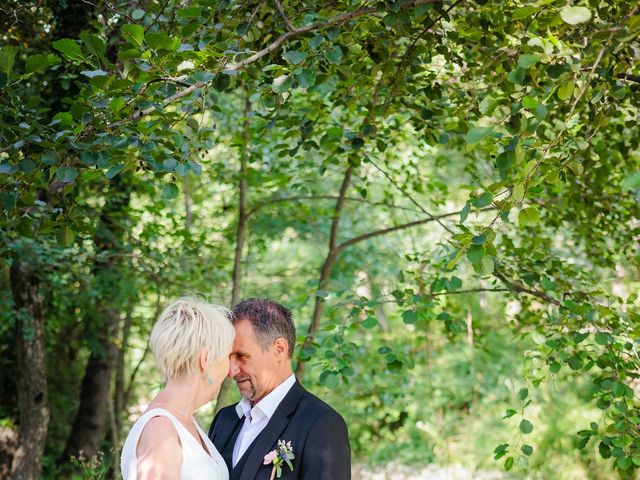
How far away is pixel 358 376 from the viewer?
29.4ft

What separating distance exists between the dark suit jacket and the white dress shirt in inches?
1.4

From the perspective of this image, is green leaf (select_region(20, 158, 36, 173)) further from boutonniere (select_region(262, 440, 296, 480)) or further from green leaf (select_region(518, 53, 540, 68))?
green leaf (select_region(518, 53, 540, 68))

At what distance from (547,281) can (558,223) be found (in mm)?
1425

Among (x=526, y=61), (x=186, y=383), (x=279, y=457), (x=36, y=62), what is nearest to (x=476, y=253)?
(x=526, y=61)

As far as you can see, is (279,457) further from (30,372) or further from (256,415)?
(30,372)

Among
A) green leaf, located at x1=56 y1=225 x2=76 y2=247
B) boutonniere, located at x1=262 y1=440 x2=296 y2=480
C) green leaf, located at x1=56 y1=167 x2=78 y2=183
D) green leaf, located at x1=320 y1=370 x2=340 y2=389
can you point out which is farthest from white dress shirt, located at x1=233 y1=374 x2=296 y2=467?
green leaf, located at x1=56 y1=167 x2=78 y2=183

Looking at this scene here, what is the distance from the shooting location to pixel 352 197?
670cm

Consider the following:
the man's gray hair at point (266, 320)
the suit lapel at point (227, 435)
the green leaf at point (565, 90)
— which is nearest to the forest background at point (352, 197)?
the green leaf at point (565, 90)

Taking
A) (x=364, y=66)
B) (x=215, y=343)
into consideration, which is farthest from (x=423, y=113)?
(x=215, y=343)

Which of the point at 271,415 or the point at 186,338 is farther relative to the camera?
the point at 271,415

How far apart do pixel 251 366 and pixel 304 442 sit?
0.37m

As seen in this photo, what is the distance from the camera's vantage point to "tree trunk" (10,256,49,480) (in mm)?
6035

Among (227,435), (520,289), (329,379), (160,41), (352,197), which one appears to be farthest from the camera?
(352,197)

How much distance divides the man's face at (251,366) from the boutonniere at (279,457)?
30 centimetres
